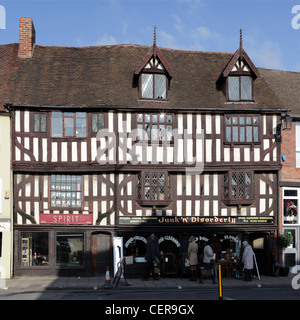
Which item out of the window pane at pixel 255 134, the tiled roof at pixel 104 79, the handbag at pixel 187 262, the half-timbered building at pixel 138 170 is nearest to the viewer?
the handbag at pixel 187 262

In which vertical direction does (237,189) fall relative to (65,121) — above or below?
below

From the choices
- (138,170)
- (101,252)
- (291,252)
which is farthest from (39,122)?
(291,252)

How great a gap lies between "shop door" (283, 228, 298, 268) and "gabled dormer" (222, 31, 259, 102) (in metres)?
6.16

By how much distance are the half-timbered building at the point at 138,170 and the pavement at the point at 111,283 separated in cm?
86

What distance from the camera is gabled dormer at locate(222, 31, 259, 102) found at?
65.4 ft

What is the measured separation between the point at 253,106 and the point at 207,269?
7114 mm

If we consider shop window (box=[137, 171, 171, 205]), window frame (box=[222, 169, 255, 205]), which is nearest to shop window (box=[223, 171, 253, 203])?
window frame (box=[222, 169, 255, 205])

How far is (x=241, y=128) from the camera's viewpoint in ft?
64.7

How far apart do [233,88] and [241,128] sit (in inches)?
72.0

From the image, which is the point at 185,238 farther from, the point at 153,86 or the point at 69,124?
the point at 69,124

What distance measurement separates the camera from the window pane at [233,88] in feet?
66.2

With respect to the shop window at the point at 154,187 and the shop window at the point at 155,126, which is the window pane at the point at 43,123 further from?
the shop window at the point at 154,187

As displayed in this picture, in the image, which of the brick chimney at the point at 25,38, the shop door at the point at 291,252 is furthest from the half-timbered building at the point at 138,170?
the brick chimney at the point at 25,38
